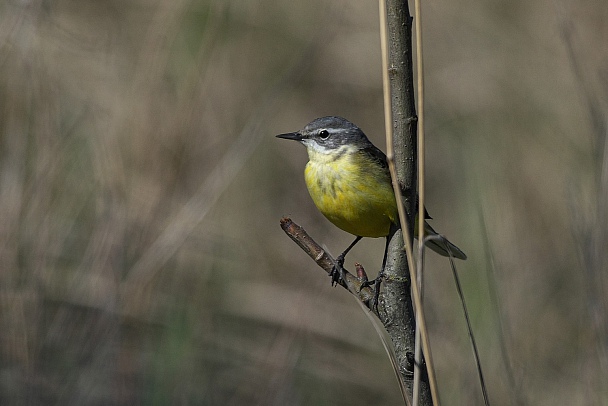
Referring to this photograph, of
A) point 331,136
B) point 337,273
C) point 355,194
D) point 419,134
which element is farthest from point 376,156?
point 419,134

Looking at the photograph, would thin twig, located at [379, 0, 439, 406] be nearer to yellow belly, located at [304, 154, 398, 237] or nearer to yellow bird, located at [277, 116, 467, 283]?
yellow bird, located at [277, 116, 467, 283]

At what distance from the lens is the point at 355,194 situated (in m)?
3.71

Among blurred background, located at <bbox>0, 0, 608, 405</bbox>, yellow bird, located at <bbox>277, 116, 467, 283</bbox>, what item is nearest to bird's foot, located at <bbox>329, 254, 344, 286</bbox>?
yellow bird, located at <bbox>277, 116, 467, 283</bbox>

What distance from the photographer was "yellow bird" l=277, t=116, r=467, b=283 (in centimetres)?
366

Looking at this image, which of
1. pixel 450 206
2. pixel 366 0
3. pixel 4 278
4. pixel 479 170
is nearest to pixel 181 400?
pixel 4 278

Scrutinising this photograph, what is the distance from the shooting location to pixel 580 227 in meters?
3.91

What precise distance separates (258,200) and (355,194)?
3634mm

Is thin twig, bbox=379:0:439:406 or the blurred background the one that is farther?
the blurred background

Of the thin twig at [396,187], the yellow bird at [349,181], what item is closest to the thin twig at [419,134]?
the thin twig at [396,187]

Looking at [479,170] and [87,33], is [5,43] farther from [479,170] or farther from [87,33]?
[479,170]

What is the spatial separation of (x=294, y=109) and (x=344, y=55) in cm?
66

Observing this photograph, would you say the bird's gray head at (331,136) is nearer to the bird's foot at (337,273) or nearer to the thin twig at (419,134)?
the bird's foot at (337,273)

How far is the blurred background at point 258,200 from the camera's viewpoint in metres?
4.74

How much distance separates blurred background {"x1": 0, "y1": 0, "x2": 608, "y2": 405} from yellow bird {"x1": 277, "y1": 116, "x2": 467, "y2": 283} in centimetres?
61
